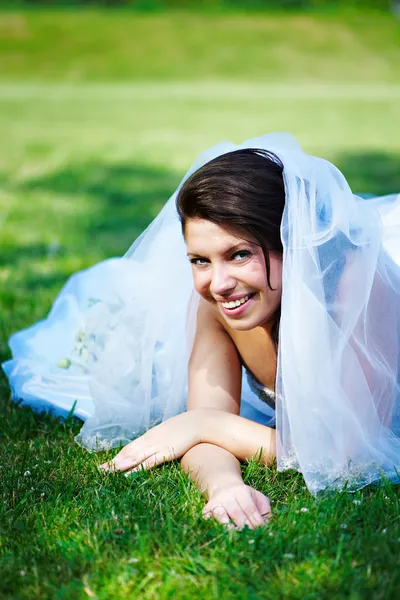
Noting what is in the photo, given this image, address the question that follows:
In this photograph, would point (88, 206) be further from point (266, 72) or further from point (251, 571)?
point (266, 72)

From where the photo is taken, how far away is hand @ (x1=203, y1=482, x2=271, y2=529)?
257 cm

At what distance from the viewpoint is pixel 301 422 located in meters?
2.75

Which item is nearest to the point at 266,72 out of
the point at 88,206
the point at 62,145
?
the point at 62,145

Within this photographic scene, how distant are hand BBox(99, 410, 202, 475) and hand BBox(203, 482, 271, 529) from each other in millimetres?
329

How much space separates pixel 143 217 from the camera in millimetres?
7723

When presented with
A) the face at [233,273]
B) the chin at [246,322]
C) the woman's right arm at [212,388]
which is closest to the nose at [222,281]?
the face at [233,273]

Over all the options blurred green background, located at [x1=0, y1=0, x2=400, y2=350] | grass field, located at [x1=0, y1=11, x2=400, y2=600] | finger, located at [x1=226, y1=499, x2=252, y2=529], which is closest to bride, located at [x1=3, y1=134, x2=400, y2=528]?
finger, located at [x1=226, y1=499, x2=252, y2=529]

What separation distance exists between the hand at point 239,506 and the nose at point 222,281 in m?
0.62

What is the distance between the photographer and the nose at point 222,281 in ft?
9.11

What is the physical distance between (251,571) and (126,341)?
66.6 inches

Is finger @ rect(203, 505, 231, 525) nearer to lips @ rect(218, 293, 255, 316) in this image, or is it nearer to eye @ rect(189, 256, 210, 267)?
lips @ rect(218, 293, 255, 316)

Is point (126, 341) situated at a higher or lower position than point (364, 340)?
lower

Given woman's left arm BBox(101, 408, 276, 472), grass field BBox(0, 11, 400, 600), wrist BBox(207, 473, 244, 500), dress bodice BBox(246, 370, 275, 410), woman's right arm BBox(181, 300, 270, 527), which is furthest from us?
dress bodice BBox(246, 370, 275, 410)

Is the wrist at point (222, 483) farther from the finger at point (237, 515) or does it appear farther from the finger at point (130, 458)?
the finger at point (130, 458)
